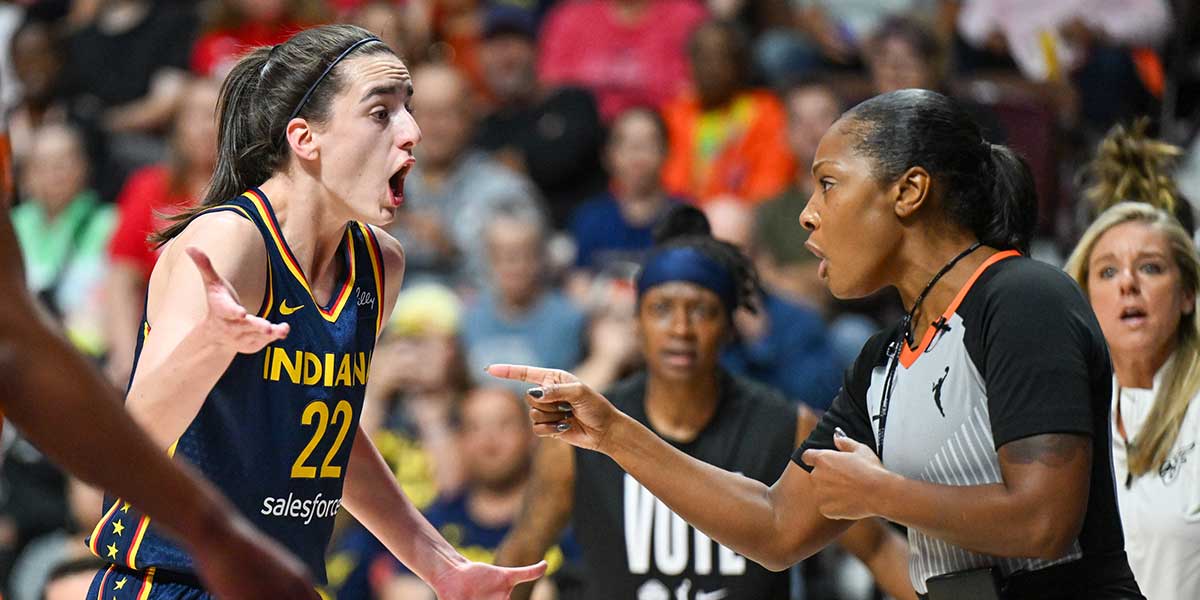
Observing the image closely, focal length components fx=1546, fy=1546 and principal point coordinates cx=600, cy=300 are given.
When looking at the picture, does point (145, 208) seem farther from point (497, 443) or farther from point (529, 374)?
point (529, 374)

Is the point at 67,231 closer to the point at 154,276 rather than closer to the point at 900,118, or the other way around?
the point at 154,276

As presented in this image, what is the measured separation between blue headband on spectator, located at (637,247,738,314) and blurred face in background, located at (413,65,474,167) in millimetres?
3441

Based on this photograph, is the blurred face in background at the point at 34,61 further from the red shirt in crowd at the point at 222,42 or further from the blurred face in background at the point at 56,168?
the red shirt in crowd at the point at 222,42

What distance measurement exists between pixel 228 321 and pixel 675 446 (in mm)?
2063

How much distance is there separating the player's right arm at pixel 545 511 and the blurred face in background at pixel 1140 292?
165cm

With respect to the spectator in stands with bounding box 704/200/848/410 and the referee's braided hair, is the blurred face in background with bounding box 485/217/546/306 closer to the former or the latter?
the spectator in stands with bounding box 704/200/848/410

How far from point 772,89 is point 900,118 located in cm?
509

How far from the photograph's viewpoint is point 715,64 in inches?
312

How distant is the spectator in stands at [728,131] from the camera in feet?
25.8

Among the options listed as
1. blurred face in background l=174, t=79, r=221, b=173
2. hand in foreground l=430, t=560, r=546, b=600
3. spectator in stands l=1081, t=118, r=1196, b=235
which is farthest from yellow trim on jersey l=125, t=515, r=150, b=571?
blurred face in background l=174, t=79, r=221, b=173

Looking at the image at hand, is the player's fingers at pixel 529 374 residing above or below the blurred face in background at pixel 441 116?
above

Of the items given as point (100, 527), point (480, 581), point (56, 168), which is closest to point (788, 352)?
point (480, 581)

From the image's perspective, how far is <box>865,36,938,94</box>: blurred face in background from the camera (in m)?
7.07

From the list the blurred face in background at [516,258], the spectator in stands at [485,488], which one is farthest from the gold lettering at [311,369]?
the blurred face in background at [516,258]
